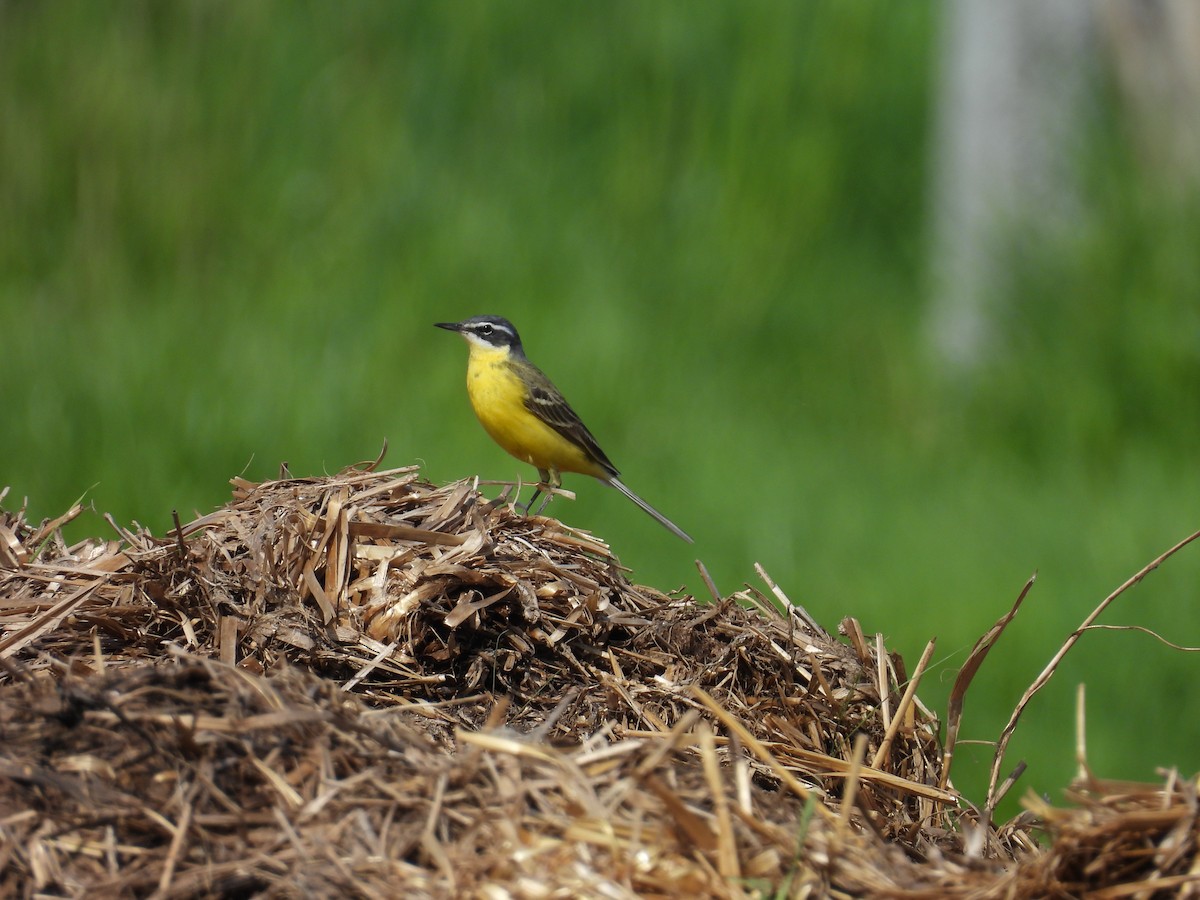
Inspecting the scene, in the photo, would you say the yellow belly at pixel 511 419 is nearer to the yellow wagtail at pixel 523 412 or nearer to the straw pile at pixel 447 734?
the yellow wagtail at pixel 523 412

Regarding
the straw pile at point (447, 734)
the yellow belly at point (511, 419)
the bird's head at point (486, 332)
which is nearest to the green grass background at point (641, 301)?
the bird's head at point (486, 332)

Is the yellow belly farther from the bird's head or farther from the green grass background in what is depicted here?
the green grass background

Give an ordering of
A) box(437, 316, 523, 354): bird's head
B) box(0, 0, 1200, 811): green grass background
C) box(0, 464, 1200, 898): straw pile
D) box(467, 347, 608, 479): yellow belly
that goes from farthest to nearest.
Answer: box(0, 0, 1200, 811): green grass background
box(437, 316, 523, 354): bird's head
box(467, 347, 608, 479): yellow belly
box(0, 464, 1200, 898): straw pile

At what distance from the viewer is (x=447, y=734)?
3783mm

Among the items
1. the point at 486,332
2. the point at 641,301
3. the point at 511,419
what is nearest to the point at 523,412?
the point at 511,419

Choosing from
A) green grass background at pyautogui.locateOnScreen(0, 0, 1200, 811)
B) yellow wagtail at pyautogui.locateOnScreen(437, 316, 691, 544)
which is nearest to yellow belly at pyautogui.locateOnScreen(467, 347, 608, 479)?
yellow wagtail at pyautogui.locateOnScreen(437, 316, 691, 544)

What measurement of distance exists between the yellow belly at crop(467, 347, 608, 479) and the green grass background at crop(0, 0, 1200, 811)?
185cm

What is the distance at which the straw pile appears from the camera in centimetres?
292

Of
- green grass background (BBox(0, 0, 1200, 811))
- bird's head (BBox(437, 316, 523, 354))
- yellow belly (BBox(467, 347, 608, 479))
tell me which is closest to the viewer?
yellow belly (BBox(467, 347, 608, 479))

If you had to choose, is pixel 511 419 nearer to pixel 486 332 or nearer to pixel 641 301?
pixel 486 332

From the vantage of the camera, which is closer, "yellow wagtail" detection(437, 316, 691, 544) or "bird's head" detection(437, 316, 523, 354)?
"yellow wagtail" detection(437, 316, 691, 544)

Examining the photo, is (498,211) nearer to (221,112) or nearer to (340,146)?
(340,146)

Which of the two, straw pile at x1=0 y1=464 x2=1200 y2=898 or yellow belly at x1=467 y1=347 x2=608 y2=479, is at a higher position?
straw pile at x1=0 y1=464 x2=1200 y2=898

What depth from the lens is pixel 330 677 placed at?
3891mm
